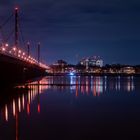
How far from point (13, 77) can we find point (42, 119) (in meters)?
40.7

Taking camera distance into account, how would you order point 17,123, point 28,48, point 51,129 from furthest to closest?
1. point 28,48
2. point 17,123
3. point 51,129

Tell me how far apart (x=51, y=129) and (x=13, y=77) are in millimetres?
44370

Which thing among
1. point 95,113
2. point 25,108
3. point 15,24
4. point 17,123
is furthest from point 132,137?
point 15,24

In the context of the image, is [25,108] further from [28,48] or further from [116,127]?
[28,48]

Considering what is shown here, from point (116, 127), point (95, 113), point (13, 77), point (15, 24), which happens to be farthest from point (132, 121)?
point (15, 24)

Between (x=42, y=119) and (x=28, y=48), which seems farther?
(x=28, y=48)

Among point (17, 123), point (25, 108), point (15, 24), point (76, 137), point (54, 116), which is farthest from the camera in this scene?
point (15, 24)

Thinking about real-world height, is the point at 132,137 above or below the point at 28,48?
below

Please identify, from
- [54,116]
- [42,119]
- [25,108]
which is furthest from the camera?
[25,108]

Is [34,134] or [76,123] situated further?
[76,123]

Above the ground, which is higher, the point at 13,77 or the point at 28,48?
the point at 28,48

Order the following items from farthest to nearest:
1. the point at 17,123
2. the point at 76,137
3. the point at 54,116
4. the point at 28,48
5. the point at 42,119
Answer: the point at 28,48 < the point at 54,116 < the point at 42,119 < the point at 17,123 < the point at 76,137

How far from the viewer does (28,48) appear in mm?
120250

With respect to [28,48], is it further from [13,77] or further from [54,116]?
[54,116]
